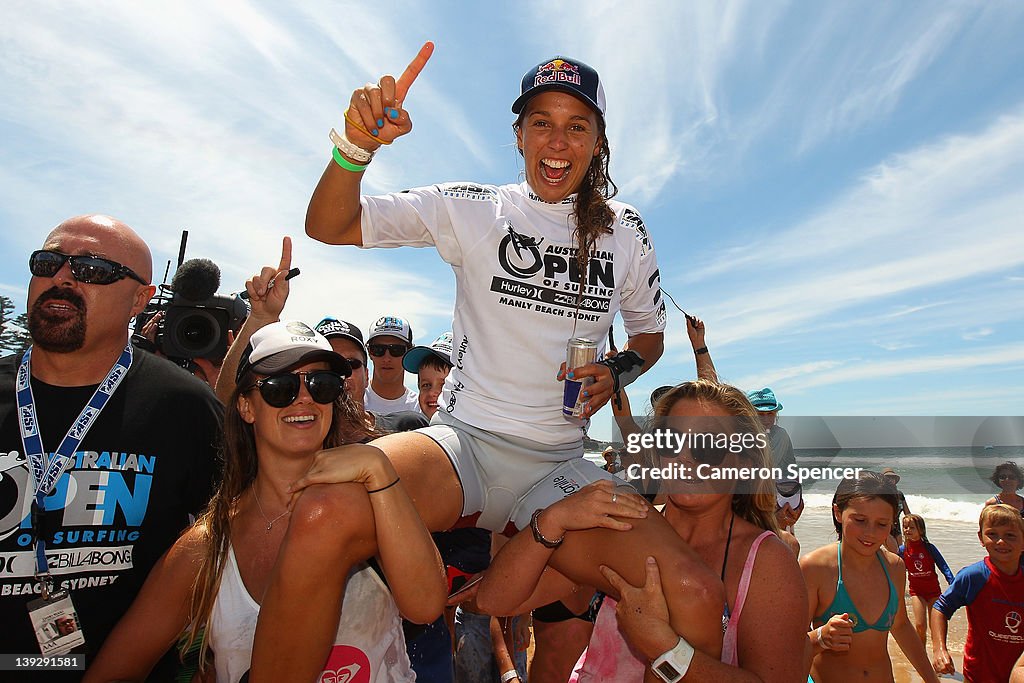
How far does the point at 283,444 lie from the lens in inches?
109

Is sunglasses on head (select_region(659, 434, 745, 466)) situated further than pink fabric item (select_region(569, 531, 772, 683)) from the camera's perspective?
Yes

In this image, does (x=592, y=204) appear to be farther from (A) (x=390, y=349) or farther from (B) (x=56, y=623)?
(A) (x=390, y=349)

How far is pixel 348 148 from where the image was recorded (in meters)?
2.57

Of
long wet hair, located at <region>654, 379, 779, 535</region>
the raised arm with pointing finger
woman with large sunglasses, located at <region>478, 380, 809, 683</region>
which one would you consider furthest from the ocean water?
the raised arm with pointing finger

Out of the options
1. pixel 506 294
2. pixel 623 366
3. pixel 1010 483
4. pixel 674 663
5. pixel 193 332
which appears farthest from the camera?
pixel 1010 483

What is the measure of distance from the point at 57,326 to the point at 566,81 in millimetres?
2607

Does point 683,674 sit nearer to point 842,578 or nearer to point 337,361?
point 337,361

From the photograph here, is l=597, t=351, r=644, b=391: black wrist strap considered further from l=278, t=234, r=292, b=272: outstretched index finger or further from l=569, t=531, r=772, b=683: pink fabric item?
l=278, t=234, r=292, b=272: outstretched index finger

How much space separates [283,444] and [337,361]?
410 millimetres

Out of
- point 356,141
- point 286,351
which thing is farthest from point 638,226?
point 286,351

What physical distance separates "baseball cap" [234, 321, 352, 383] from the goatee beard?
822mm

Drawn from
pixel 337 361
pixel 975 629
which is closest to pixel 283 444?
pixel 337 361

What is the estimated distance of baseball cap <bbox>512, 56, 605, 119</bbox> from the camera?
3.07 m

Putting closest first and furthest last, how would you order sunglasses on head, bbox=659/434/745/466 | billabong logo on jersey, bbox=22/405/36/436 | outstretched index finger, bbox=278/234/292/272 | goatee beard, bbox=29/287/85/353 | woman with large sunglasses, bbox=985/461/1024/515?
1. sunglasses on head, bbox=659/434/745/466
2. billabong logo on jersey, bbox=22/405/36/436
3. goatee beard, bbox=29/287/85/353
4. outstretched index finger, bbox=278/234/292/272
5. woman with large sunglasses, bbox=985/461/1024/515
